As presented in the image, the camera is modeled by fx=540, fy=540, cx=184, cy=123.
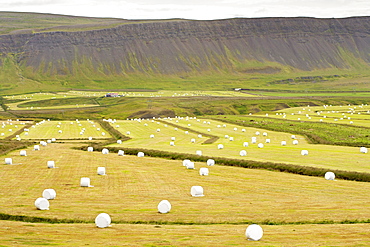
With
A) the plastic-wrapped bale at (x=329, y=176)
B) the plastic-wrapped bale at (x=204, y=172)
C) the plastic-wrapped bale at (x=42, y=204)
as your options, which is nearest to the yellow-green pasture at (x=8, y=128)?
the plastic-wrapped bale at (x=204, y=172)

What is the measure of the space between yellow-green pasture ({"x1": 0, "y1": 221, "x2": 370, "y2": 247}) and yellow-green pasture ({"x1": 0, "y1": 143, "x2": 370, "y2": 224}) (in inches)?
83.2

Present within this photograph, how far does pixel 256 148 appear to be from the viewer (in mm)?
76750

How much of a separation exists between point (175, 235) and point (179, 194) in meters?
12.8

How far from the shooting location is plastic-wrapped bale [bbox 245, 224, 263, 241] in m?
26.7

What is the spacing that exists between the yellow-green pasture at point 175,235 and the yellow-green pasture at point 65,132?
73.2 metres

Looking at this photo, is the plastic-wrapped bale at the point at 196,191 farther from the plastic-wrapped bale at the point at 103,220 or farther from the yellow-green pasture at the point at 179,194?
the plastic-wrapped bale at the point at 103,220

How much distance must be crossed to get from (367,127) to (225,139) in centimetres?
3215

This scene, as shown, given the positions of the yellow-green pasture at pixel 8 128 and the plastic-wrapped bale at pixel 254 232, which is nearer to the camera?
the plastic-wrapped bale at pixel 254 232

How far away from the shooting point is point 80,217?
35.3 metres

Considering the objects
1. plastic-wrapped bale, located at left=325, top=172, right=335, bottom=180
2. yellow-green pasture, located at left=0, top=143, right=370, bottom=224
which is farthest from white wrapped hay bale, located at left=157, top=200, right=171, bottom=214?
plastic-wrapped bale, located at left=325, top=172, right=335, bottom=180

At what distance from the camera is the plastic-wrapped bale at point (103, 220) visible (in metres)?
30.8

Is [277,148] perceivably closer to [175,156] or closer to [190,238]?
[175,156]

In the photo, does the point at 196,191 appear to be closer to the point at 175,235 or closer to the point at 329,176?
the point at 175,235

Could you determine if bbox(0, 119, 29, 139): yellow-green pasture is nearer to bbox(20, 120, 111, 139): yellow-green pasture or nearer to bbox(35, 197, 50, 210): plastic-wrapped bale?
bbox(20, 120, 111, 139): yellow-green pasture
